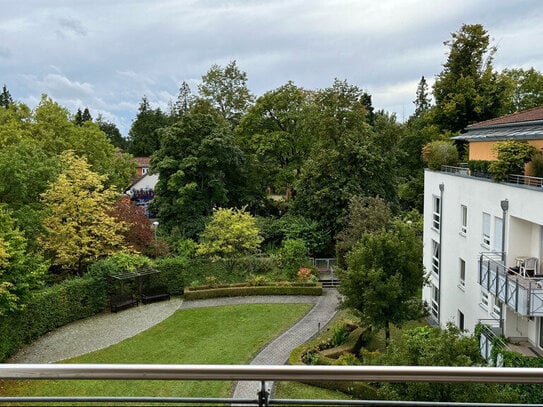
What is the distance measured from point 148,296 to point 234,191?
13.8 m

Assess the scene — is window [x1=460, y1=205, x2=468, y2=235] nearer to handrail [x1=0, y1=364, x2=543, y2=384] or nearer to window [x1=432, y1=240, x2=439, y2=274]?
window [x1=432, y1=240, x2=439, y2=274]

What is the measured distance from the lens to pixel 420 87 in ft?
241

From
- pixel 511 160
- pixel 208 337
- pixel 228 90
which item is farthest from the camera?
pixel 228 90

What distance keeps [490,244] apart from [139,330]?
14.3 metres

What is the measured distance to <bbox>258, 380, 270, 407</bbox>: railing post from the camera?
2.28m

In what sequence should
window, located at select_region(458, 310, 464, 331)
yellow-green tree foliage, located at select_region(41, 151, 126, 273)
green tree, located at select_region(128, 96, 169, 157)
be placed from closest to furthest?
1. window, located at select_region(458, 310, 464, 331)
2. yellow-green tree foliage, located at select_region(41, 151, 126, 273)
3. green tree, located at select_region(128, 96, 169, 157)

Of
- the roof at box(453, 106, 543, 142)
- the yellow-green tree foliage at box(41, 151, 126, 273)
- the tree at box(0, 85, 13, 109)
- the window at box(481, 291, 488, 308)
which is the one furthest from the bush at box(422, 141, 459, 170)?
the tree at box(0, 85, 13, 109)

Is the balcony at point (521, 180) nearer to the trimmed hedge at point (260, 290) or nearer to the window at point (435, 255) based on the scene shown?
the window at point (435, 255)

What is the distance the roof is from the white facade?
1.58 m

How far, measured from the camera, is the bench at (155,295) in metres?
24.5

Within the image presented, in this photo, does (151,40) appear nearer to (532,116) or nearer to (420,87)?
(532,116)

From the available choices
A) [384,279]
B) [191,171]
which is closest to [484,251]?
[384,279]

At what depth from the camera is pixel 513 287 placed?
11891 millimetres

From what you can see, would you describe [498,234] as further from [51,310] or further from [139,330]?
[51,310]
